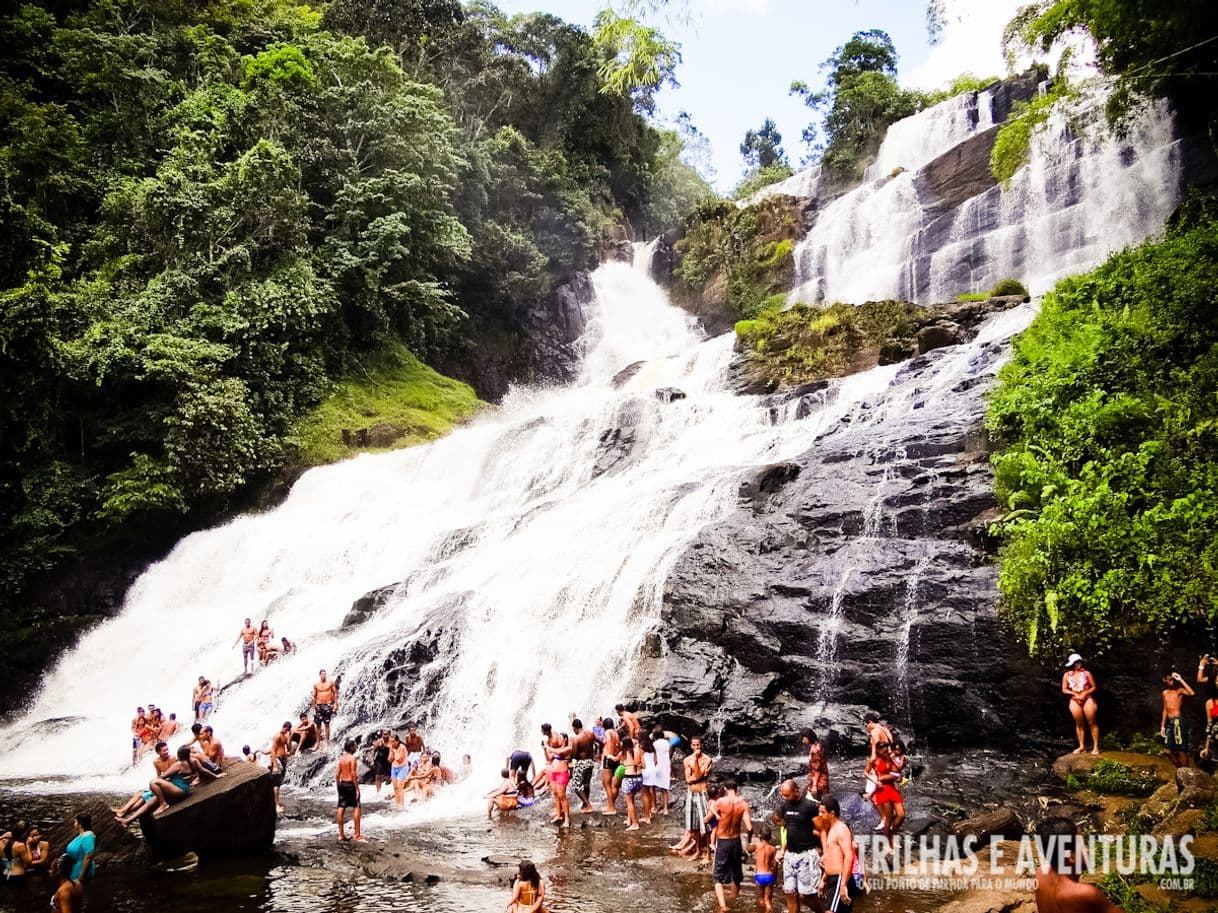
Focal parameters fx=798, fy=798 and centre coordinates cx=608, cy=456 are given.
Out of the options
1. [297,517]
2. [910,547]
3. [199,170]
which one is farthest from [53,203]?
[910,547]

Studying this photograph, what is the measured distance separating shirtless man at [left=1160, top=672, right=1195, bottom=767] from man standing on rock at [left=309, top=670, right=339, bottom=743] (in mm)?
11876

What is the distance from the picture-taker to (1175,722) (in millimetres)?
8555

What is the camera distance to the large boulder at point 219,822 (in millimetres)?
8750

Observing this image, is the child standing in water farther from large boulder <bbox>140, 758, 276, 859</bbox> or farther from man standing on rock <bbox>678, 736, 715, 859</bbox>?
large boulder <bbox>140, 758, 276, 859</bbox>

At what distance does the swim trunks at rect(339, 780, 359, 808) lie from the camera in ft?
31.1

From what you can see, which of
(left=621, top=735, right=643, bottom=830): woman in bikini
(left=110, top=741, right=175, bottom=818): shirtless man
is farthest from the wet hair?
(left=110, top=741, right=175, bottom=818): shirtless man

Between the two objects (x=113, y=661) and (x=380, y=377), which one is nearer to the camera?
(x=113, y=661)

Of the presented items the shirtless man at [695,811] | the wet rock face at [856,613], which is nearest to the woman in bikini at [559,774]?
the wet rock face at [856,613]

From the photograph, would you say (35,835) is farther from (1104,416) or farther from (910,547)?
(1104,416)

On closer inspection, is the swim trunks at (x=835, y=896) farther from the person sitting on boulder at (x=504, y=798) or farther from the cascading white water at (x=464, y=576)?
the cascading white water at (x=464, y=576)

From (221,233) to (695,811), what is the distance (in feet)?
80.7

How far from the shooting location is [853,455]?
14.8m

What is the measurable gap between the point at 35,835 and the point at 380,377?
922 inches

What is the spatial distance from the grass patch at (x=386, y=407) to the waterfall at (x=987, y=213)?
48.7ft
